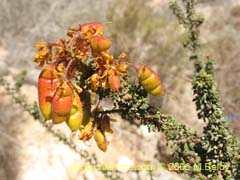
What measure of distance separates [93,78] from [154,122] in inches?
15.6

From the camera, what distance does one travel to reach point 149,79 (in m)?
1.57

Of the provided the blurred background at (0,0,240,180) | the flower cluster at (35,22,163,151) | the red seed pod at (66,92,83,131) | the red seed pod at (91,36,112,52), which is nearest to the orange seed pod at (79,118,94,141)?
the flower cluster at (35,22,163,151)

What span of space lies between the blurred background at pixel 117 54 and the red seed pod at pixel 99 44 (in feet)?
14.9

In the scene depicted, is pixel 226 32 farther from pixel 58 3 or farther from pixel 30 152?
pixel 30 152

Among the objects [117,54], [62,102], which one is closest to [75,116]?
[62,102]

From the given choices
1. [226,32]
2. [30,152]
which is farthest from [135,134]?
[226,32]

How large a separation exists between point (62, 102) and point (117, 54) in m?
8.07

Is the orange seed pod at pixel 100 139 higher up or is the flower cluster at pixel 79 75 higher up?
the flower cluster at pixel 79 75

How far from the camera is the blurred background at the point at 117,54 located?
6316 millimetres

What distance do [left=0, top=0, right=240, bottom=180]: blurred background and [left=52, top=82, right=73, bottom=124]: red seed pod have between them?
14.9ft

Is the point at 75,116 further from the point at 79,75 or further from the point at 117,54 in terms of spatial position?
the point at 117,54

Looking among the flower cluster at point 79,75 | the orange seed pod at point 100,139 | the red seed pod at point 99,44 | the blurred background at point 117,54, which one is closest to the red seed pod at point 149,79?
the flower cluster at point 79,75

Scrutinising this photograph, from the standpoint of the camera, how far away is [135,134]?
291 inches

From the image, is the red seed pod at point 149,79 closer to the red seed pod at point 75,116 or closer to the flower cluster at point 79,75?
the flower cluster at point 79,75
